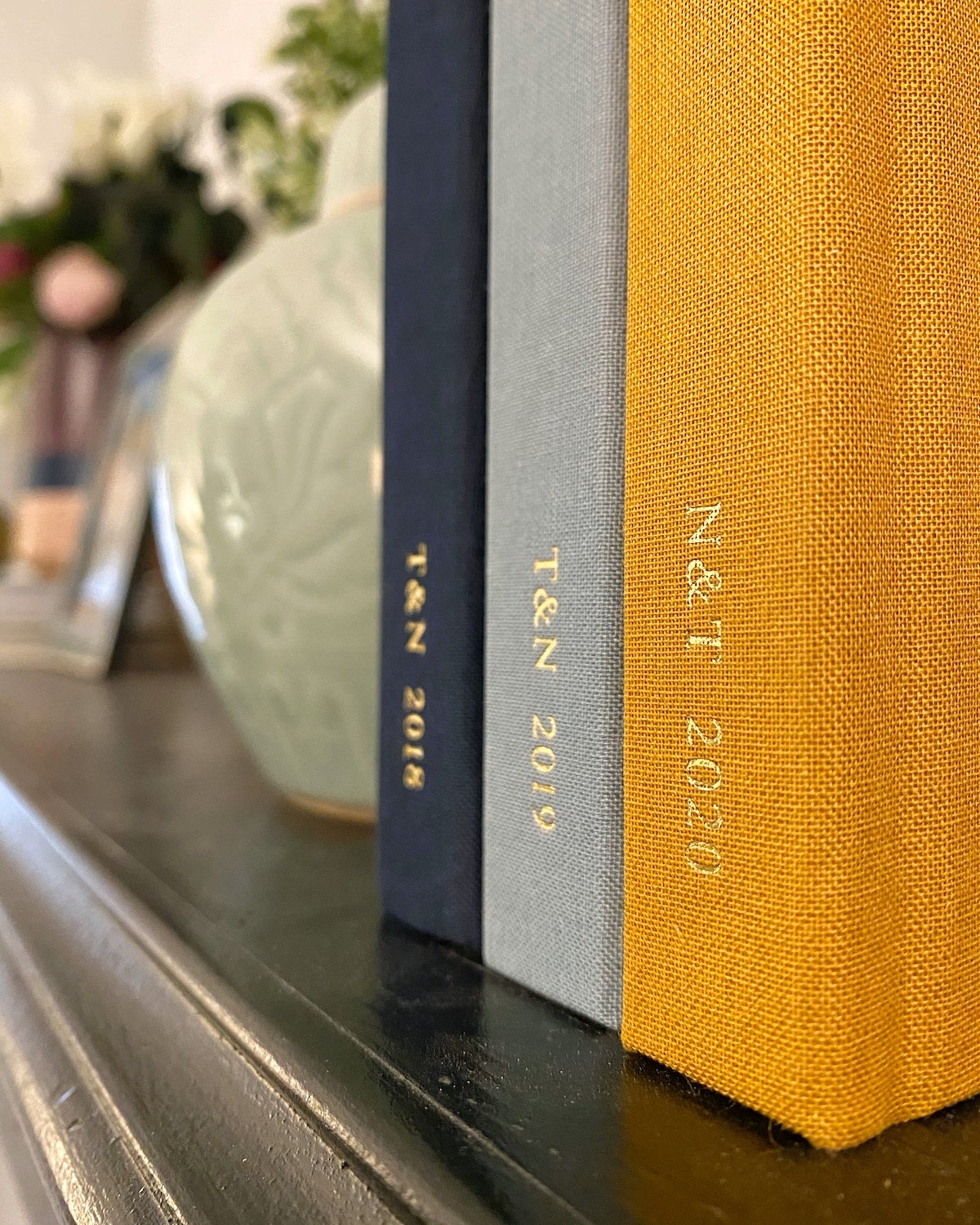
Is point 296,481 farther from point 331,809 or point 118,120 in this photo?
point 118,120

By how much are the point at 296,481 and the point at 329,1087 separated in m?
0.23

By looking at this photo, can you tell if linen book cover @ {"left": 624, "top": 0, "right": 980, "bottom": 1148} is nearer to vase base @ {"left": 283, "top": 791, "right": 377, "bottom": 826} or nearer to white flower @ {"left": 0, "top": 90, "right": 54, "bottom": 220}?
vase base @ {"left": 283, "top": 791, "right": 377, "bottom": 826}

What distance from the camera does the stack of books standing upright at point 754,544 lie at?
18cm

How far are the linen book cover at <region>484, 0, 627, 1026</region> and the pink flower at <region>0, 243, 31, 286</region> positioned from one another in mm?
1003

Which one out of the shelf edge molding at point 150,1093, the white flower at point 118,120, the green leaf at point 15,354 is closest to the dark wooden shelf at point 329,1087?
the shelf edge molding at point 150,1093

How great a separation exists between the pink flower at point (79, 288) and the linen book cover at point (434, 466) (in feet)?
2.84

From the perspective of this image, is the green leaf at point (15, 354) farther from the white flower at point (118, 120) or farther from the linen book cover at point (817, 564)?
the linen book cover at point (817, 564)

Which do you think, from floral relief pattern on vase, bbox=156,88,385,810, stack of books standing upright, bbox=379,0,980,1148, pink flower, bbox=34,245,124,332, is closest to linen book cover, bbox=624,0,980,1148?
stack of books standing upright, bbox=379,0,980,1148

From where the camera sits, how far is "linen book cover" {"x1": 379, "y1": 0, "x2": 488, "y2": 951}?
0.91 feet

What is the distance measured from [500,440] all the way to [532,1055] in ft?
0.49

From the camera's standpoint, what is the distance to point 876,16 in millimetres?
188

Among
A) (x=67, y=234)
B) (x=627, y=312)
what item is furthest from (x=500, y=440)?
(x=67, y=234)

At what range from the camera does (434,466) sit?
0.94ft

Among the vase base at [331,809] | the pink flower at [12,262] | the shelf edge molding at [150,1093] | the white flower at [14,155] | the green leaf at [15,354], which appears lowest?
the shelf edge molding at [150,1093]
